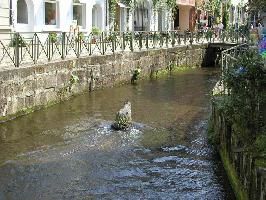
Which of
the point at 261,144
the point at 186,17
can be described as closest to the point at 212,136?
the point at 261,144

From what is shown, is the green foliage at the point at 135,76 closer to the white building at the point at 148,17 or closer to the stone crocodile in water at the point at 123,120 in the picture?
the stone crocodile in water at the point at 123,120

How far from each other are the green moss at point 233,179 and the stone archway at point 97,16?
20.2 m

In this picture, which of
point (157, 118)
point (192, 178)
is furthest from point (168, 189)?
point (157, 118)

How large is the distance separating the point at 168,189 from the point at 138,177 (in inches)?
33.5

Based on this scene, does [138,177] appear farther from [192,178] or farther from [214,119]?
[214,119]

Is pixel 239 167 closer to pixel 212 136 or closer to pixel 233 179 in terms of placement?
pixel 233 179

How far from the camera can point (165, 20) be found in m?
40.5

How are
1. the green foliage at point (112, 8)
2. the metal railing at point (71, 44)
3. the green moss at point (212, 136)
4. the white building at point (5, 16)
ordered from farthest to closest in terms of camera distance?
the green foliage at point (112, 8) → the white building at point (5, 16) → the metal railing at point (71, 44) → the green moss at point (212, 136)

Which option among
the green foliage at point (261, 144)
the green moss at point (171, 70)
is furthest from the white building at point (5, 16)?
the green foliage at point (261, 144)

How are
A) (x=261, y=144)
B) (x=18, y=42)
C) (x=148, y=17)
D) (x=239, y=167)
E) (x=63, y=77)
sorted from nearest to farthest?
(x=261, y=144)
(x=239, y=167)
(x=18, y=42)
(x=63, y=77)
(x=148, y=17)

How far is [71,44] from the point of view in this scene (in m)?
18.7

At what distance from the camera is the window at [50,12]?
25.6 metres

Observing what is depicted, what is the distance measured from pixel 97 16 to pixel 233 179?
2230cm

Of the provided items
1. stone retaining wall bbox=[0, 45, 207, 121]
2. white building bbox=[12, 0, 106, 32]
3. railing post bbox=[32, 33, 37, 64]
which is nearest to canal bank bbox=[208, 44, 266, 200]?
stone retaining wall bbox=[0, 45, 207, 121]
